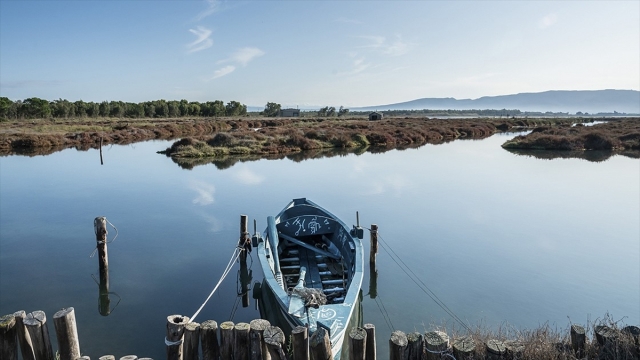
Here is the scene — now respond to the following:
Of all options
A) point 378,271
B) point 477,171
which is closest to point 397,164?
point 477,171

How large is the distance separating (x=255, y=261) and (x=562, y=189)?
18620 millimetres

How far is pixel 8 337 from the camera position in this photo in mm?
4824

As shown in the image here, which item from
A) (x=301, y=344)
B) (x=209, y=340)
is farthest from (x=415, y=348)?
(x=209, y=340)

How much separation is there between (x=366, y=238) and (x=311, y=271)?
4.38 m

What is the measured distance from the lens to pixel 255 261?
1248cm

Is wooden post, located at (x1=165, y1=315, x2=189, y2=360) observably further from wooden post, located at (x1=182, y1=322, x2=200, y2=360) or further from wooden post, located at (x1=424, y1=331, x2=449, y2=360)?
wooden post, located at (x1=424, y1=331, x2=449, y2=360)

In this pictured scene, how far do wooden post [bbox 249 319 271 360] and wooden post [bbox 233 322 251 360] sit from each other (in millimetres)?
58

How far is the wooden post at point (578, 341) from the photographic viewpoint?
4570mm

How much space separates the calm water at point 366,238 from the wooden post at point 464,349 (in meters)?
3.57

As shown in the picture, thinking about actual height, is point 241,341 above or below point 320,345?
below

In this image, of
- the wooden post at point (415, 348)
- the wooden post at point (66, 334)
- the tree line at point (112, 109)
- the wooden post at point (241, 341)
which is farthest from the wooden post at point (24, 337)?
the tree line at point (112, 109)

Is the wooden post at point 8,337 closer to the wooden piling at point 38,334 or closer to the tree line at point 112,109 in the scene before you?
the wooden piling at point 38,334

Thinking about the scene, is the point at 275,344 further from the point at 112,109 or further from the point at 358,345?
the point at 112,109

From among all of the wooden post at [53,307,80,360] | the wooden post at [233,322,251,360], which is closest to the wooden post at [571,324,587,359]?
the wooden post at [233,322,251,360]
